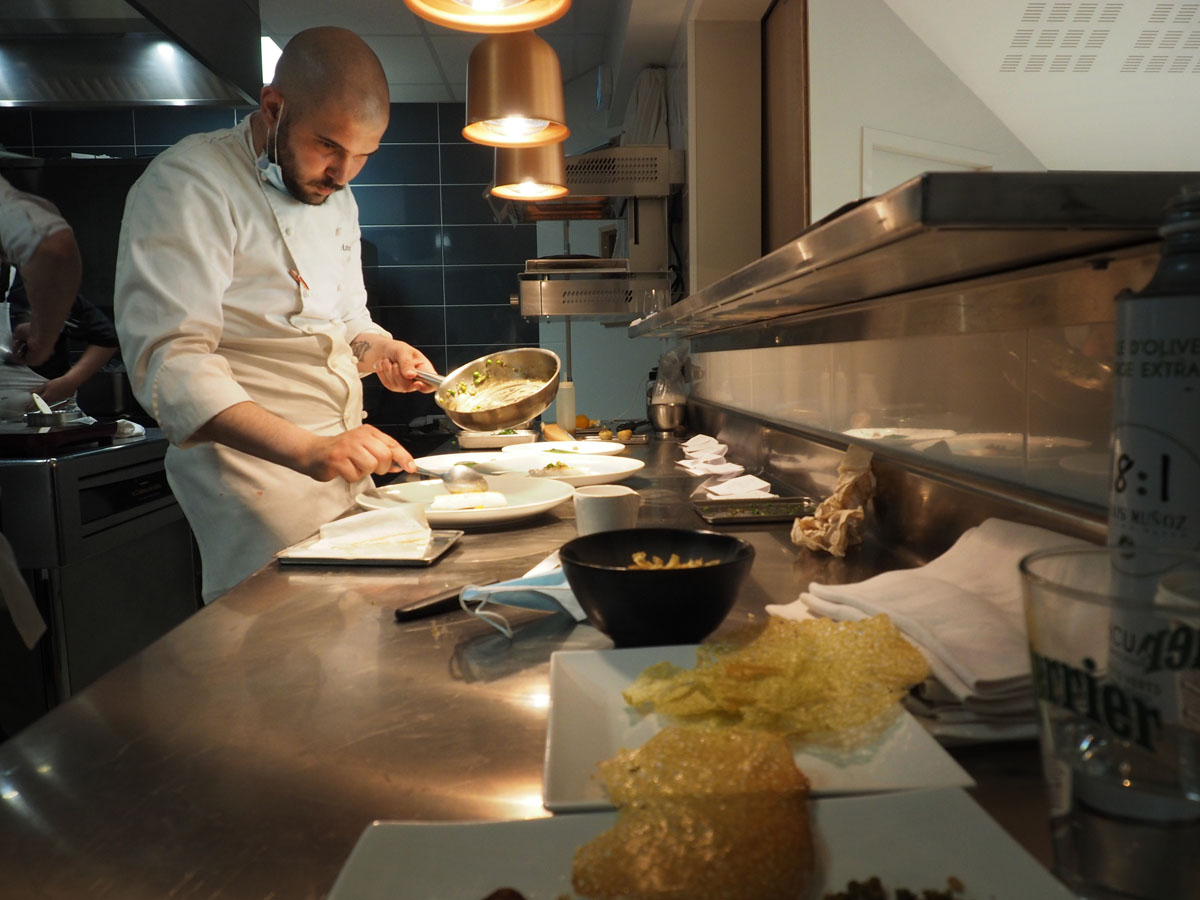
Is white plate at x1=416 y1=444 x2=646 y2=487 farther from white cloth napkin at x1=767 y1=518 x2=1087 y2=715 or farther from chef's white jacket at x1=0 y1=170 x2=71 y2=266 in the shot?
chef's white jacket at x1=0 y1=170 x2=71 y2=266

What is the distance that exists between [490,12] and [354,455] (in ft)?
2.85

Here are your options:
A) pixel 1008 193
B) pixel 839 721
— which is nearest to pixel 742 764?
pixel 839 721

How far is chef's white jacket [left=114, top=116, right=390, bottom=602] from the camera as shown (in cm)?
160

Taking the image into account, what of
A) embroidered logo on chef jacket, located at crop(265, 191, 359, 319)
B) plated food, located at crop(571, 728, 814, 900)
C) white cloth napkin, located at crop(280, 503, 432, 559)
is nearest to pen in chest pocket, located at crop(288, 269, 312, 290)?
embroidered logo on chef jacket, located at crop(265, 191, 359, 319)

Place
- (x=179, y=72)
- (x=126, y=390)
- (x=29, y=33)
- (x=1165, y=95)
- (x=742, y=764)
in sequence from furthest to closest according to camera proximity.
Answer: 1. (x=126, y=390)
2. (x=179, y=72)
3. (x=29, y=33)
4. (x=1165, y=95)
5. (x=742, y=764)

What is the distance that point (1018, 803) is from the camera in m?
0.50

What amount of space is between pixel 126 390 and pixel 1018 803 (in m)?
4.58

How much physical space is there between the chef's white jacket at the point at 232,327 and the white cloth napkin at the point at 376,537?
1.61 feet

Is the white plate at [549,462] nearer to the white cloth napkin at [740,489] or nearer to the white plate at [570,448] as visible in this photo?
the white plate at [570,448]

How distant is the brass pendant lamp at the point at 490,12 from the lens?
1.53 m

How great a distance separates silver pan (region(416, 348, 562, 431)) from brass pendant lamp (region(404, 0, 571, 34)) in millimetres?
690

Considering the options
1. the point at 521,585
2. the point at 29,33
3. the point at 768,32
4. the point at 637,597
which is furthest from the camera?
the point at 768,32

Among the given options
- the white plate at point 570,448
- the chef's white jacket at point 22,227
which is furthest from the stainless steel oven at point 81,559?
the white plate at point 570,448

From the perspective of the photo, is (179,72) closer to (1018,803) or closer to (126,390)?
(126,390)
